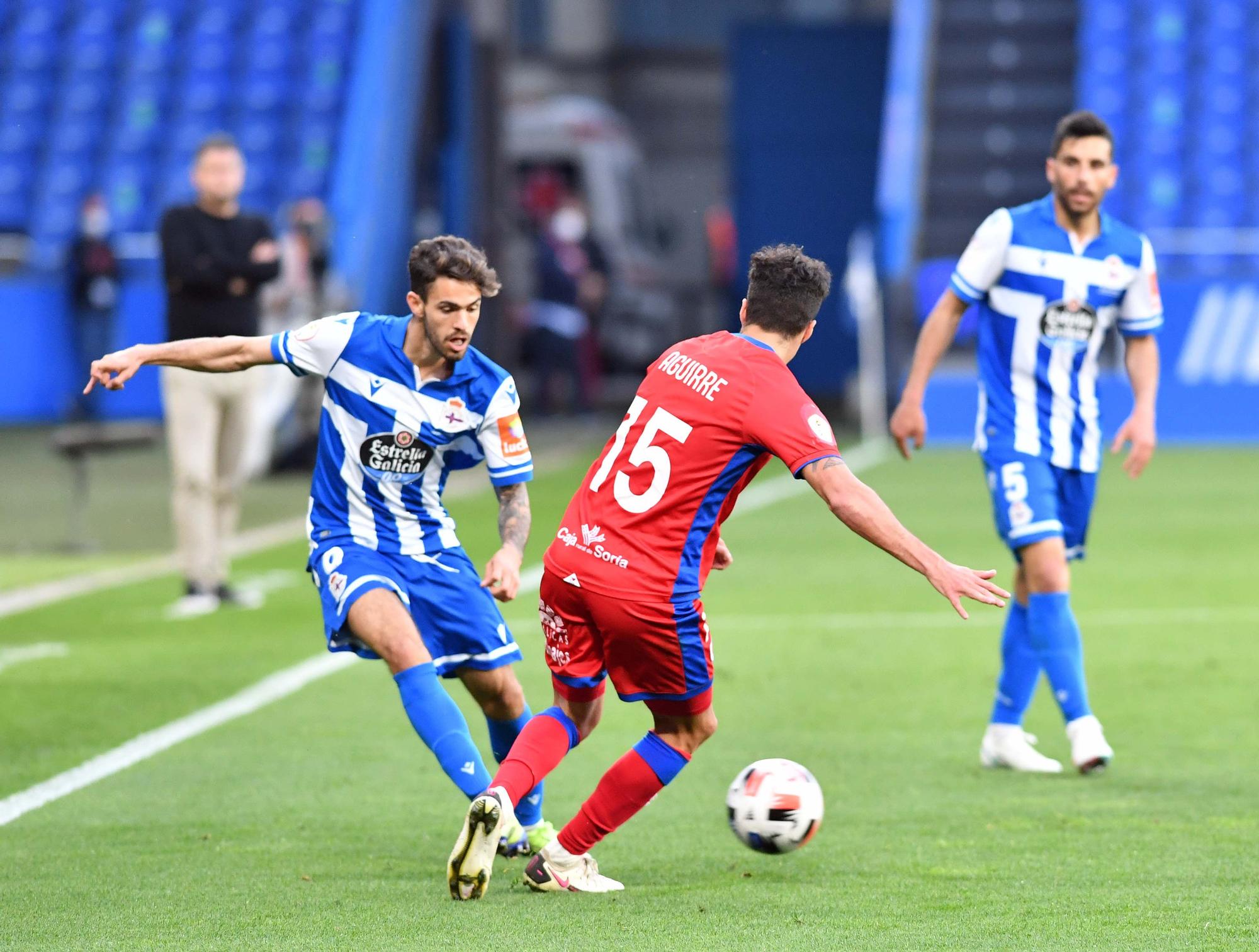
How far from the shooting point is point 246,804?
6.04 metres

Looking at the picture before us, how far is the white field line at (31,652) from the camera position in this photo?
28.6 ft

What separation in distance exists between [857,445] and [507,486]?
567 inches

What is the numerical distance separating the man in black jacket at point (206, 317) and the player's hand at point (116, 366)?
4.50m

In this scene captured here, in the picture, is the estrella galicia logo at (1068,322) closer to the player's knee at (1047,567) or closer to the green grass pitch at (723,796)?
the player's knee at (1047,567)

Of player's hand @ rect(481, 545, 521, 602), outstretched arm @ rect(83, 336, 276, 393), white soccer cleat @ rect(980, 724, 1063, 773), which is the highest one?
outstretched arm @ rect(83, 336, 276, 393)

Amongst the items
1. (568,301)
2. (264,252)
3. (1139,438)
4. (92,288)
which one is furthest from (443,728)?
(92,288)

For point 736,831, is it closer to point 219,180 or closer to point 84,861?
point 84,861

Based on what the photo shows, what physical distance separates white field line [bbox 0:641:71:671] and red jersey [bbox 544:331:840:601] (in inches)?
180

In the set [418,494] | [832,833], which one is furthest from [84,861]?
[832,833]

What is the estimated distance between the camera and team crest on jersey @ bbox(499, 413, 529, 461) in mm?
5453

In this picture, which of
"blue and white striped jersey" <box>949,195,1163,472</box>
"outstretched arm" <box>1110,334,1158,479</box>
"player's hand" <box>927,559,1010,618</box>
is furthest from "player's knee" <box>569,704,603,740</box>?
"outstretched arm" <box>1110,334,1158,479</box>

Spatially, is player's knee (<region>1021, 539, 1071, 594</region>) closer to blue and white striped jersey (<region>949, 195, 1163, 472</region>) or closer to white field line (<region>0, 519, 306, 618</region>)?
blue and white striped jersey (<region>949, 195, 1163, 472</region>)

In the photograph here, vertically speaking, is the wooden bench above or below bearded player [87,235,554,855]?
below

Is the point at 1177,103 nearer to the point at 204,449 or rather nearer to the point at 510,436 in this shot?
the point at 204,449
